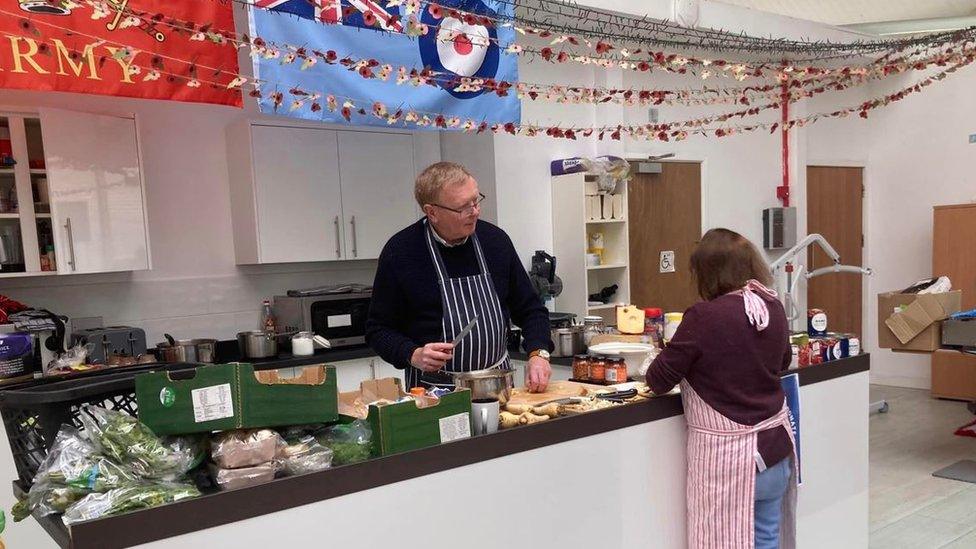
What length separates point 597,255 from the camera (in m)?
5.11

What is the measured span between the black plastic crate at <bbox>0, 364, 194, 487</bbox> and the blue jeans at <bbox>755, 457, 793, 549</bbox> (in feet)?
5.70

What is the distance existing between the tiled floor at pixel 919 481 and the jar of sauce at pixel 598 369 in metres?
1.87

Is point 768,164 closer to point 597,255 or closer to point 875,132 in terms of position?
point 875,132

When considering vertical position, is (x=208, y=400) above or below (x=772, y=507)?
above

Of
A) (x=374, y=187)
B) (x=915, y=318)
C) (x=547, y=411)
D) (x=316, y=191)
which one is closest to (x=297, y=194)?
(x=316, y=191)

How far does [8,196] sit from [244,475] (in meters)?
2.95

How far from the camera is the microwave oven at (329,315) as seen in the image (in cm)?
407

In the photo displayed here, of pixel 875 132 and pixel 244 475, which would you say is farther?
pixel 875 132

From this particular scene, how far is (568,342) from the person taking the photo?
3303mm

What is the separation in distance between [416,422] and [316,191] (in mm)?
3000

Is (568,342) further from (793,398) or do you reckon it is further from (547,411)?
(547,411)

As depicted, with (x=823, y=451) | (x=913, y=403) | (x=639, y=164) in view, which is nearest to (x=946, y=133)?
(x=913, y=403)

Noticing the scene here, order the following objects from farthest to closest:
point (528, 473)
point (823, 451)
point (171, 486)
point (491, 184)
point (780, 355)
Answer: point (491, 184) → point (823, 451) → point (780, 355) → point (528, 473) → point (171, 486)

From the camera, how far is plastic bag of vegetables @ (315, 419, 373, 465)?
1.48m
